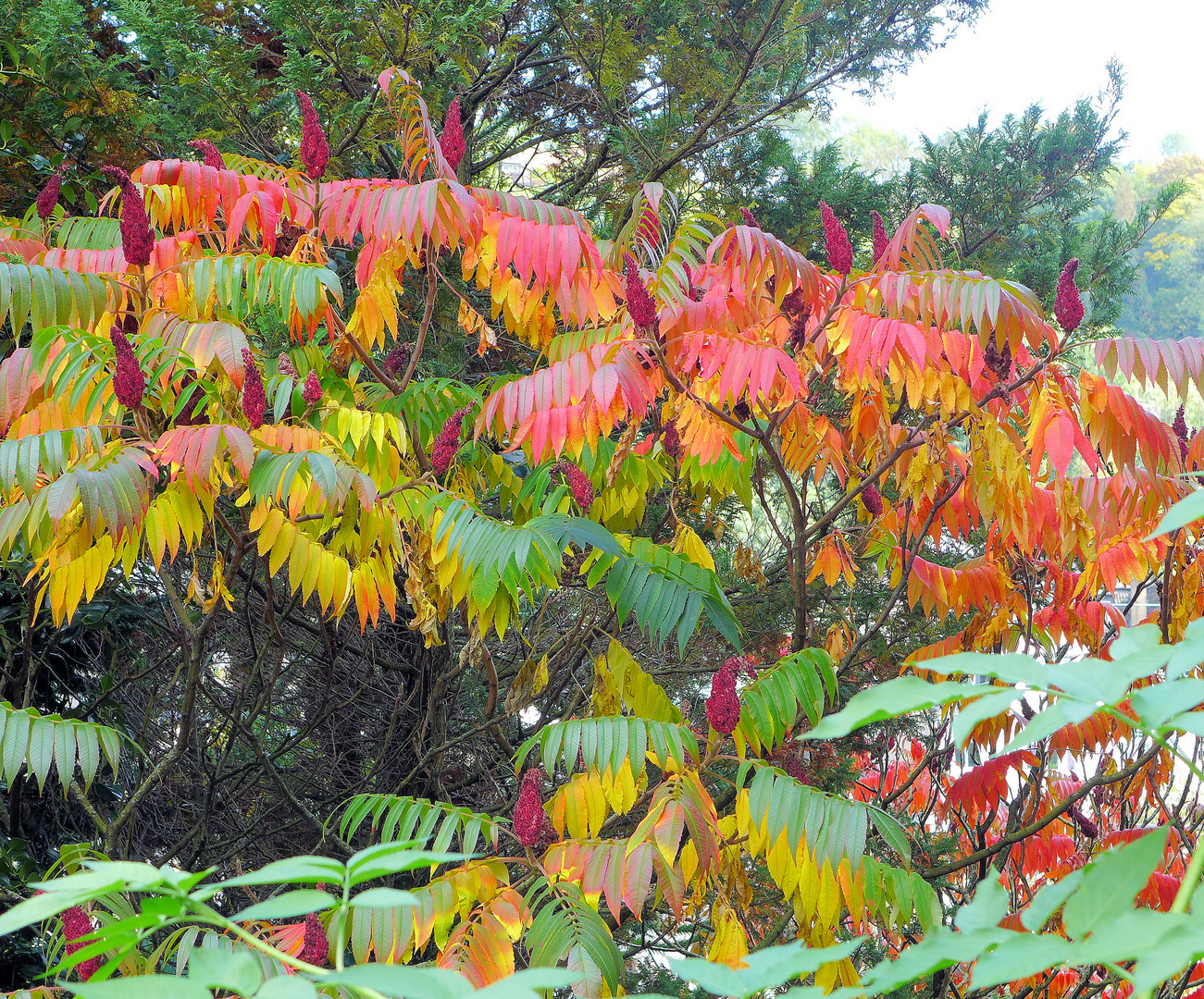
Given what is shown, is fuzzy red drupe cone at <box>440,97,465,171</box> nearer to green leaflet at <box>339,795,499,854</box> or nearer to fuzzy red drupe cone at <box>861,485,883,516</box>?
fuzzy red drupe cone at <box>861,485,883,516</box>

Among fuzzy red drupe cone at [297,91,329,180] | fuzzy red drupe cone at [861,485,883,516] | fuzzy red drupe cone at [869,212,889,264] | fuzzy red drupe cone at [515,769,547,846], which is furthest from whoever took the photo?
fuzzy red drupe cone at [861,485,883,516]

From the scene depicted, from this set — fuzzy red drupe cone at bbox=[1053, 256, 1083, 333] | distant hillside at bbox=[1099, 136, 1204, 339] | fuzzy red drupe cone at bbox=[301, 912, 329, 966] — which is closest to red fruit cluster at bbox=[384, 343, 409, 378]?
fuzzy red drupe cone at bbox=[301, 912, 329, 966]

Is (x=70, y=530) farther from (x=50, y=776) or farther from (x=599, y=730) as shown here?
(x=50, y=776)

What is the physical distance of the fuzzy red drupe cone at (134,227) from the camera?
2.38 m

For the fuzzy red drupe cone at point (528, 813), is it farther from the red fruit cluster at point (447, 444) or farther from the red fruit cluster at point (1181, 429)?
the red fruit cluster at point (1181, 429)

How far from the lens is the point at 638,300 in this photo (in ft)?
7.93

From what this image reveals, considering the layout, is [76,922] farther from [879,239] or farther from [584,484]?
[879,239]

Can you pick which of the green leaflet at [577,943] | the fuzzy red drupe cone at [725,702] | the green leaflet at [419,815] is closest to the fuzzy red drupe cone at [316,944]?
the green leaflet at [419,815]

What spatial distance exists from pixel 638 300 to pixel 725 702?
3.41 ft

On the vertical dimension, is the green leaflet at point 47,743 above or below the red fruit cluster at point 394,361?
below

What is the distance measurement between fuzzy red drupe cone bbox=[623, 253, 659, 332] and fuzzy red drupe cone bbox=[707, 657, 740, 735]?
35.5 inches

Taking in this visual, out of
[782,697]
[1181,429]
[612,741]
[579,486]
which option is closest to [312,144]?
[579,486]

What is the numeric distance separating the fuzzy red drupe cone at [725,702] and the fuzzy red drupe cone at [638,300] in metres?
0.90

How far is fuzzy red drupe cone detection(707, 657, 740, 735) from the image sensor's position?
2.33 meters
